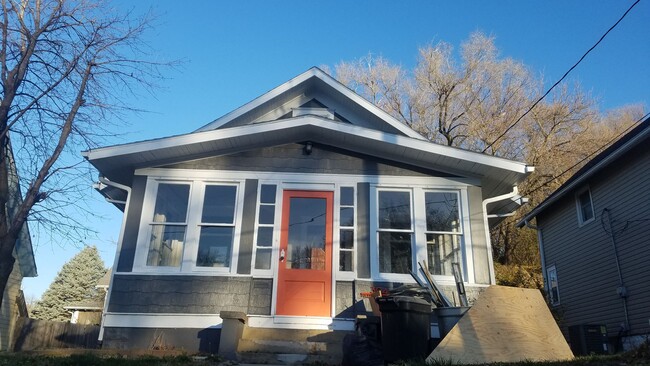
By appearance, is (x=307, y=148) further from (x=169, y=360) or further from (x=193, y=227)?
(x=169, y=360)

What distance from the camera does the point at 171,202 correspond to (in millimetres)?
8617

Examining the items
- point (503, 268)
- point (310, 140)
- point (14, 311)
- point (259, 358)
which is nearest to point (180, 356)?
point (259, 358)

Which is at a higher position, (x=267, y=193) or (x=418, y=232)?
(x=267, y=193)

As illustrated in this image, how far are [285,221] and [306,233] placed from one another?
408 millimetres

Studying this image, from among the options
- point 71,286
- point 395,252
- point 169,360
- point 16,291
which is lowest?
point 169,360

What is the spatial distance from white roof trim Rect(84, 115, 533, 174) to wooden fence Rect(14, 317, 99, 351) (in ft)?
18.5

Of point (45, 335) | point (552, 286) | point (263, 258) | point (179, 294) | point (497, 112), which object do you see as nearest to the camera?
point (179, 294)

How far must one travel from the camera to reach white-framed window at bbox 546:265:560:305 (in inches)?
579

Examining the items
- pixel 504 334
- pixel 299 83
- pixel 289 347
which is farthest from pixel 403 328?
pixel 299 83

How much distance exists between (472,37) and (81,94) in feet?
77.0

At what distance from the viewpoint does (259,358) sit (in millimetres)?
6453

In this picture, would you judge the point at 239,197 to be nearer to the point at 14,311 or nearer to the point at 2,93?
the point at 2,93

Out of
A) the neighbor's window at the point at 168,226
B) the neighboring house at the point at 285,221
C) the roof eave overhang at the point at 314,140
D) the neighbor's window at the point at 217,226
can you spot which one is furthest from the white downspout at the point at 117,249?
the neighbor's window at the point at 217,226

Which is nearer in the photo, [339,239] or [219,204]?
[339,239]
